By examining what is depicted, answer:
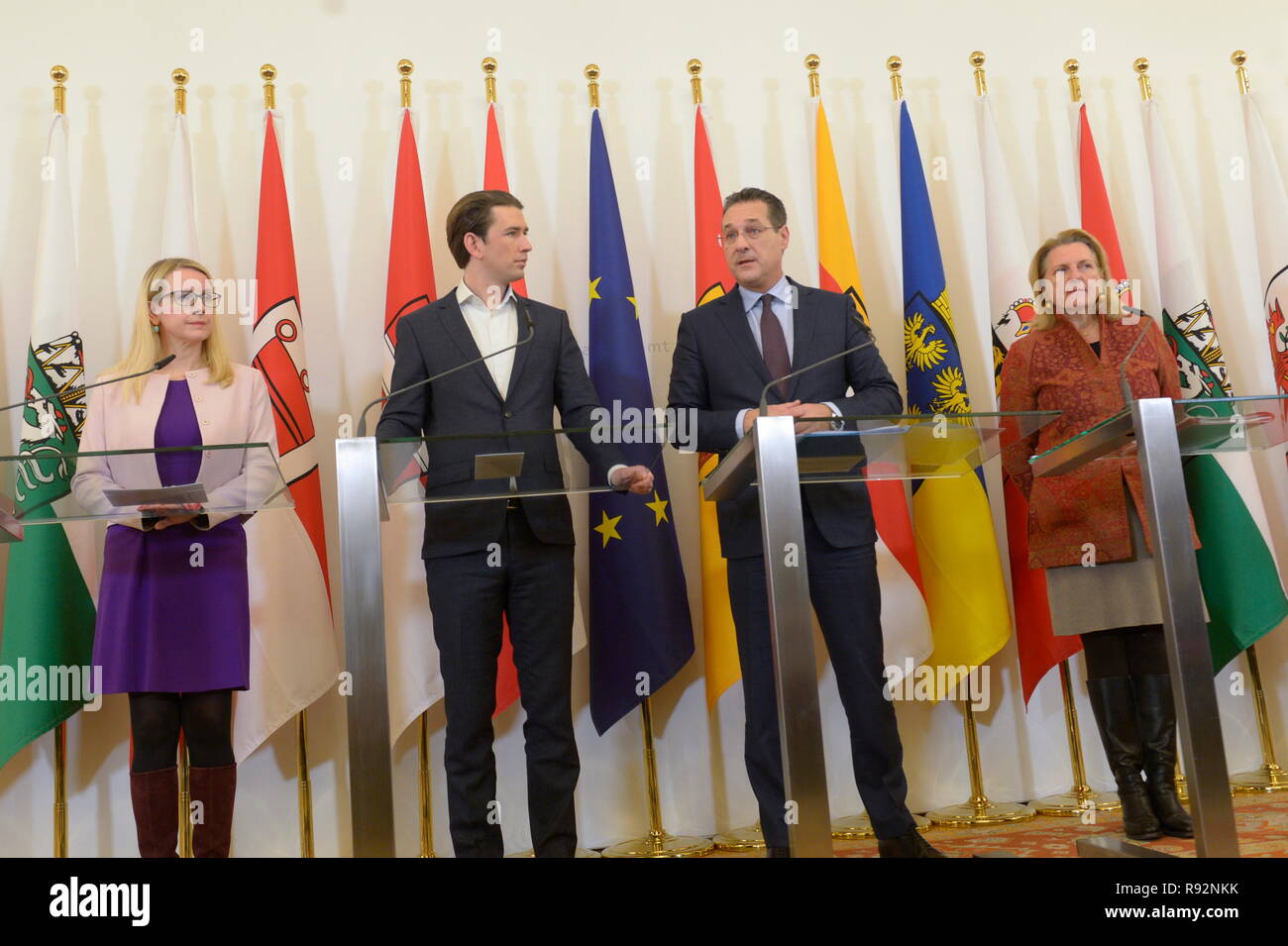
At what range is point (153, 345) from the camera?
120 inches

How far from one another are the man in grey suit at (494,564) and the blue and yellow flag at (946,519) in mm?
1299

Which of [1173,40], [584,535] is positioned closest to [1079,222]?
[1173,40]

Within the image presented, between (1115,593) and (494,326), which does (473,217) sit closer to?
(494,326)

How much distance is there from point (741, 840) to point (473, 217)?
205 centimetres

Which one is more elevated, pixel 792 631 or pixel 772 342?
pixel 772 342

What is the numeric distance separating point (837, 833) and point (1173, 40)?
3.21m

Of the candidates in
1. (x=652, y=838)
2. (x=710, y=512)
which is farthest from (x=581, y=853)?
(x=710, y=512)

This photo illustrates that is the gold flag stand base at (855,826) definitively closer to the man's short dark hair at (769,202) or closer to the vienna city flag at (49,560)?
the man's short dark hair at (769,202)

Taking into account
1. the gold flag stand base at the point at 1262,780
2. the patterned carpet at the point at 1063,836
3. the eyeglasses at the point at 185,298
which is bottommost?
the patterned carpet at the point at 1063,836

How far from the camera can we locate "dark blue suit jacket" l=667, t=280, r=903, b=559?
9.15ft

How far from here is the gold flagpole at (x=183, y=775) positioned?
3.37 metres

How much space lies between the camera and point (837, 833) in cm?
346

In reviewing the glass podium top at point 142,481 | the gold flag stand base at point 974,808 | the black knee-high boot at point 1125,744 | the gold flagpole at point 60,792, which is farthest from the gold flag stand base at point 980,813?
the gold flagpole at point 60,792
